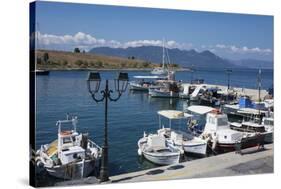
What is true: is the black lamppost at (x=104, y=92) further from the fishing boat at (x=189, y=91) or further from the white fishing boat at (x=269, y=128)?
the white fishing boat at (x=269, y=128)

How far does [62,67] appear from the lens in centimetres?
946

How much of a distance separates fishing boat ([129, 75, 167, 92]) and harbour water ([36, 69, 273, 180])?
157mm

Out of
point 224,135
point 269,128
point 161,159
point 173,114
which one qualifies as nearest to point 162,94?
point 173,114

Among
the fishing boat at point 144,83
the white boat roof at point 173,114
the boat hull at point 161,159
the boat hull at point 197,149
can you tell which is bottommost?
the boat hull at point 161,159

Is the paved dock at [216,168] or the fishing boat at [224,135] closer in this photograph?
the paved dock at [216,168]

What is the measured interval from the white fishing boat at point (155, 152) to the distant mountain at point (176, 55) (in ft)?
5.86

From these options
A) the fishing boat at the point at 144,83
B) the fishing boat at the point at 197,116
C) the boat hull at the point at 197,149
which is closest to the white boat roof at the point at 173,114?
the fishing boat at the point at 197,116

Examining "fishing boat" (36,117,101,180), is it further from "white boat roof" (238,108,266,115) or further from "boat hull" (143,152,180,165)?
"white boat roof" (238,108,266,115)

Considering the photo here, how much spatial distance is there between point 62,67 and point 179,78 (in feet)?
10.3

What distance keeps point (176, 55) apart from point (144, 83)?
136 centimetres

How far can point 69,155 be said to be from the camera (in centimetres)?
909

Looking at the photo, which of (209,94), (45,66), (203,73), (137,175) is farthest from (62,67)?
(209,94)

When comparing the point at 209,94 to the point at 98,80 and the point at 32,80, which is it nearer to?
the point at 98,80

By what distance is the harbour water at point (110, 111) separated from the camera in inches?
347
